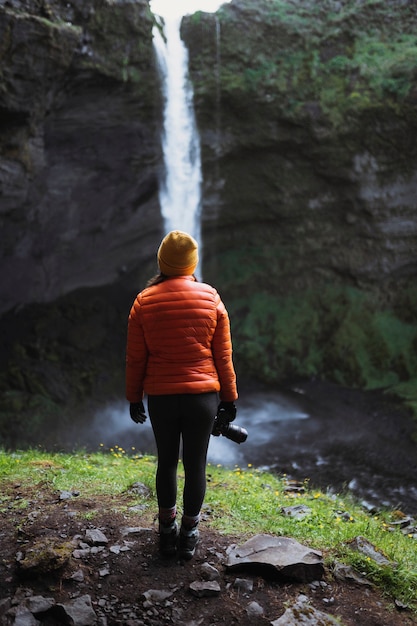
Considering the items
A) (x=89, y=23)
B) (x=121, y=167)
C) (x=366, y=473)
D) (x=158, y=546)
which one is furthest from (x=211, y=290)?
(x=121, y=167)

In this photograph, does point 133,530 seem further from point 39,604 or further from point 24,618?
point 24,618

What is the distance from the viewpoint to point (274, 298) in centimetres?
1523

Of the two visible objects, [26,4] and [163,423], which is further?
[26,4]

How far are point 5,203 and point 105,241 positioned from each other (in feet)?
9.81

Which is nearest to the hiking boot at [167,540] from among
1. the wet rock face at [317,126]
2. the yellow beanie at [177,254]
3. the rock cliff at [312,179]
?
the yellow beanie at [177,254]

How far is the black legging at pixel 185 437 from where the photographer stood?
11.4 feet

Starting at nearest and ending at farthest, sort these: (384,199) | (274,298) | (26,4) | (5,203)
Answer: (26,4), (5,203), (384,199), (274,298)

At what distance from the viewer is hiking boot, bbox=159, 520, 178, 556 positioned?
12.1 ft

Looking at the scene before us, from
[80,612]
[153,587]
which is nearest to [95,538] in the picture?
[153,587]

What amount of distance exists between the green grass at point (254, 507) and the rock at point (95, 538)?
19.0 inches

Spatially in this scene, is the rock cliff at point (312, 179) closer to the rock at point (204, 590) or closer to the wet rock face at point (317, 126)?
the wet rock face at point (317, 126)

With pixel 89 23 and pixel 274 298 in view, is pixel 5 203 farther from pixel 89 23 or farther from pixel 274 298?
pixel 274 298

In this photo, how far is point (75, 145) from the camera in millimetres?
11664

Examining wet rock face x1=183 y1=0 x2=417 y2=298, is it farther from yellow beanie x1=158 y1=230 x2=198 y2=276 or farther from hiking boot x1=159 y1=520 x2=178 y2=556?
hiking boot x1=159 y1=520 x2=178 y2=556
